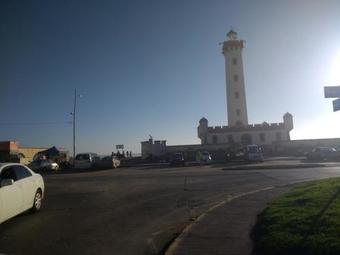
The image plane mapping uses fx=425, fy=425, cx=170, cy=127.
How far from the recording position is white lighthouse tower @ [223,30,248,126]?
73812 millimetres

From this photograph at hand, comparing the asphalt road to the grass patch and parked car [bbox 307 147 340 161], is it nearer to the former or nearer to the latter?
the grass patch

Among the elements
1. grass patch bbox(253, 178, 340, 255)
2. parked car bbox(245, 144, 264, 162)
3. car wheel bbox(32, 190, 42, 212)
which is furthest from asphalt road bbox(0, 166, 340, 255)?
parked car bbox(245, 144, 264, 162)

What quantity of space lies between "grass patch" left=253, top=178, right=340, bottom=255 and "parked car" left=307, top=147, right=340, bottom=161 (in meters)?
35.9

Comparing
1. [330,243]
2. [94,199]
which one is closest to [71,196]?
[94,199]

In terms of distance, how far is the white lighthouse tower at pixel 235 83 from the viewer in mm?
73812

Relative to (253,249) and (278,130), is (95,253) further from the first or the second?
(278,130)

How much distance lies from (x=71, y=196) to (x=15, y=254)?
8.64 metres

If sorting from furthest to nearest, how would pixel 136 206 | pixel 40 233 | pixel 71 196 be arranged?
pixel 71 196, pixel 136 206, pixel 40 233

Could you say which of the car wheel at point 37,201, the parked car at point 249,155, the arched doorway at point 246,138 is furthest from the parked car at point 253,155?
the car wheel at point 37,201

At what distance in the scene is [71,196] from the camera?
16.0m

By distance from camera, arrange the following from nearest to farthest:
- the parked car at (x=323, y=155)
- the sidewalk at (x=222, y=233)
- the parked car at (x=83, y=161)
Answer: the sidewalk at (x=222, y=233) < the parked car at (x=83, y=161) < the parked car at (x=323, y=155)

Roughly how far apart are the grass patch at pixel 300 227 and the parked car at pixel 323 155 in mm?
35931

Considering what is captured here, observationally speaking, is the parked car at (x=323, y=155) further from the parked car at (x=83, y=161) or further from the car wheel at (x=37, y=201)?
the car wheel at (x=37, y=201)

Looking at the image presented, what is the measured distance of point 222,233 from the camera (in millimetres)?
8609
